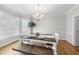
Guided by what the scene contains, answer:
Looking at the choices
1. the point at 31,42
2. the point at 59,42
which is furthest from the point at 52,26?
the point at 31,42

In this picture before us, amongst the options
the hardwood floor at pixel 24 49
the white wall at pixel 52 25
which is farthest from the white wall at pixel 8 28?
the white wall at pixel 52 25

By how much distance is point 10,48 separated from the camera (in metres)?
2.21

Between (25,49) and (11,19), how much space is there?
84 cm

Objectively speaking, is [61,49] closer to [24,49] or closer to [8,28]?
[24,49]

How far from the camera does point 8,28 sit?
88.6 inches

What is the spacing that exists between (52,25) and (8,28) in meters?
1.21

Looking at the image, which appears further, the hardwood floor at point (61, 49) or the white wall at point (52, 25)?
the white wall at point (52, 25)

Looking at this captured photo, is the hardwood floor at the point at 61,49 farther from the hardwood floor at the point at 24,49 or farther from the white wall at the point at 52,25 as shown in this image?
the white wall at the point at 52,25

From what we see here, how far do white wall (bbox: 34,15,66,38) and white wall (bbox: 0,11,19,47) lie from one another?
57cm

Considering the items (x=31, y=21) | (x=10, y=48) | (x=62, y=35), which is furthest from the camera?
(x=62, y=35)

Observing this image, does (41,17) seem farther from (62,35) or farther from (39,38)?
(62,35)

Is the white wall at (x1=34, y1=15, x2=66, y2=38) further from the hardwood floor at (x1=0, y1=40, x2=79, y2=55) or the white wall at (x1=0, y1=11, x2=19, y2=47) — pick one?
the white wall at (x1=0, y1=11, x2=19, y2=47)

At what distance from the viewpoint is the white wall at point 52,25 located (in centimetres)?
253

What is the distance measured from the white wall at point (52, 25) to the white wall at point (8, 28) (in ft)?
1.88
